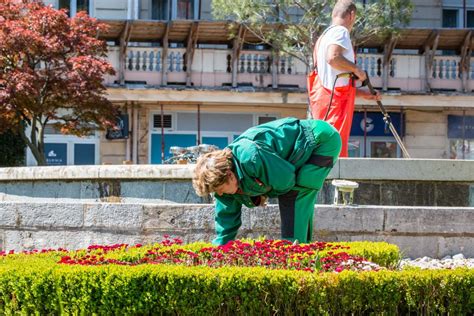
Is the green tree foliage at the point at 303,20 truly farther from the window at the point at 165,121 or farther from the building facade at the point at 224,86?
the window at the point at 165,121

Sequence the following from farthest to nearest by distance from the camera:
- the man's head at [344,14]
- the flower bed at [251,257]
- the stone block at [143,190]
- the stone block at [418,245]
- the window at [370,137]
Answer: the window at [370,137]
the stone block at [143,190]
the man's head at [344,14]
the stone block at [418,245]
the flower bed at [251,257]

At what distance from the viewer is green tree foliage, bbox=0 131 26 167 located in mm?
24438

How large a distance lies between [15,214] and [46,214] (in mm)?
414

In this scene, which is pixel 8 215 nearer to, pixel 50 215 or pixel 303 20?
pixel 50 215

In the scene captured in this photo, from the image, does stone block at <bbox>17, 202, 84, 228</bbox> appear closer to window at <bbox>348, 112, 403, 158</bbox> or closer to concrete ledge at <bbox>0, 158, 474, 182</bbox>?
concrete ledge at <bbox>0, 158, 474, 182</bbox>

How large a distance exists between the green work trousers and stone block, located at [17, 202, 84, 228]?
3100 millimetres

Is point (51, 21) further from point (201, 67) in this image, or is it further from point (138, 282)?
point (138, 282)

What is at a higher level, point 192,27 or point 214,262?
point 192,27

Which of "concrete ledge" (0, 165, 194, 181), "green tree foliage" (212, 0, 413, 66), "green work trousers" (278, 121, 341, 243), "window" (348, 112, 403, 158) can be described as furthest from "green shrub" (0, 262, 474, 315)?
"window" (348, 112, 403, 158)

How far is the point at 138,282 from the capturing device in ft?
19.9

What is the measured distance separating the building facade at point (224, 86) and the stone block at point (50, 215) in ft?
52.3

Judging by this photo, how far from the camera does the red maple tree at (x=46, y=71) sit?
1948 centimetres

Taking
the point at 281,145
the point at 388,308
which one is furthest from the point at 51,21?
the point at 388,308

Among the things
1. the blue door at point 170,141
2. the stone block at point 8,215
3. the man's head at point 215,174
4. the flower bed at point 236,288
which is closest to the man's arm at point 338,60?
the stone block at point 8,215
